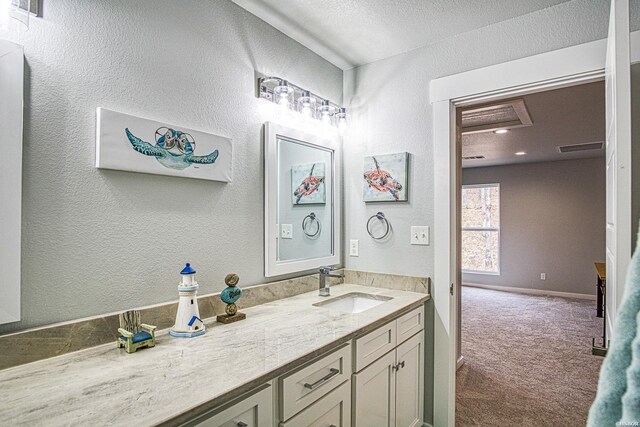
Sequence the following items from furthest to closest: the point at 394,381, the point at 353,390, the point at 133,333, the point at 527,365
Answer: the point at 527,365 → the point at 394,381 → the point at 353,390 → the point at 133,333

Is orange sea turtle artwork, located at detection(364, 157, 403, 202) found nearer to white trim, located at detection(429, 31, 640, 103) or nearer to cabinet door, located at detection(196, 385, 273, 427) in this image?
white trim, located at detection(429, 31, 640, 103)

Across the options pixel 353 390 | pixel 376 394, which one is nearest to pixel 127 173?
pixel 353 390

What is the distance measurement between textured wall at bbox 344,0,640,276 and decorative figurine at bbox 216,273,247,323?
1.10 meters

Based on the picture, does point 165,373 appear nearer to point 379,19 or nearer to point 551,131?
point 379,19

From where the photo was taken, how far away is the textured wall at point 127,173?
1.18 m

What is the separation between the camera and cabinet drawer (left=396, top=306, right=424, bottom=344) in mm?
1875

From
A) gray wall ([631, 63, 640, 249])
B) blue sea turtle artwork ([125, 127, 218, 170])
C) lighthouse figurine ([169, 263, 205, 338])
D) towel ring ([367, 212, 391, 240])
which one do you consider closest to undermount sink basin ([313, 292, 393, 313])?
towel ring ([367, 212, 391, 240])

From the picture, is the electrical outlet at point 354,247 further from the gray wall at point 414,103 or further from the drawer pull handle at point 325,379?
the drawer pull handle at point 325,379

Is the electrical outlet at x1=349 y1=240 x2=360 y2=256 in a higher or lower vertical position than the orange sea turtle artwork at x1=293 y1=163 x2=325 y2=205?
lower

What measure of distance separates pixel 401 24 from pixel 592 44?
3.02ft

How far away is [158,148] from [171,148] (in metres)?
0.06

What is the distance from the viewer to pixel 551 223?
6.29m

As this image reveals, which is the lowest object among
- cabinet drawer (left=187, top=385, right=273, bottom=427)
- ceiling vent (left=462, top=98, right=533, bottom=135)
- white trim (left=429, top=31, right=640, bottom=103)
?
cabinet drawer (left=187, top=385, right=273, bottom=427)

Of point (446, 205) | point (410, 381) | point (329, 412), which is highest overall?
point (446, 205)
